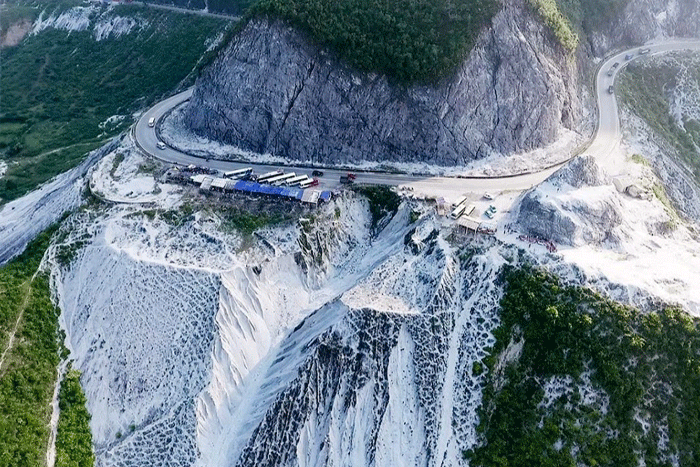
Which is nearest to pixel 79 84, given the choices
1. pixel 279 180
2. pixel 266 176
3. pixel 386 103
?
pixel 266 176

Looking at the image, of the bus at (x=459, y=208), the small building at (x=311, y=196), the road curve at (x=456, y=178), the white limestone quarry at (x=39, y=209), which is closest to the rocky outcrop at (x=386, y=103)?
the road curve at (x=456, y=178)

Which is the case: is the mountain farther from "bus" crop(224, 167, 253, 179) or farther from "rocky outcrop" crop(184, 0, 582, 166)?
"bus" crop(224, 167, 253, 179)

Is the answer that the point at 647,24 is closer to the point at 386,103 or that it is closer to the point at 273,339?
the point at 386,103

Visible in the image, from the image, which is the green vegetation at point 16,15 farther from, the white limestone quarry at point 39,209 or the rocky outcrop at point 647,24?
the rocky outcrop at point 647,24

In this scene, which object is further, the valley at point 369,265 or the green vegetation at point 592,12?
the green vegetation at point 592,12

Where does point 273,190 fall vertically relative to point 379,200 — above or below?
above

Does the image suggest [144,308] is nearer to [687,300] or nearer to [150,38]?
[687,300]

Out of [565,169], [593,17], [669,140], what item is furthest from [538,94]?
[593,17]
